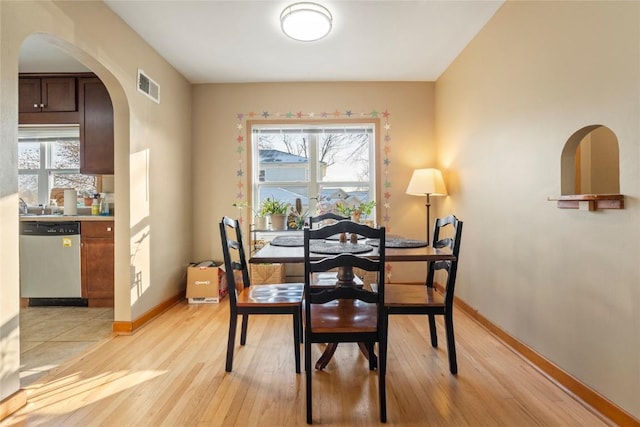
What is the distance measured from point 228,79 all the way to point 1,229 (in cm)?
286

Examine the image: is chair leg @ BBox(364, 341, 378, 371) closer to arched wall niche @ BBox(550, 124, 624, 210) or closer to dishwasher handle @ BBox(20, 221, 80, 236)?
arched wall niche @ BBox(550, 124, 624, 210)

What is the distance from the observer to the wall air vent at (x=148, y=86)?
115 inches

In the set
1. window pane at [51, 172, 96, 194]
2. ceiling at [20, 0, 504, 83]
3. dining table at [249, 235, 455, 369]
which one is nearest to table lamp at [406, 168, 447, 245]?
ceiling at [20, 0, 504, 83]

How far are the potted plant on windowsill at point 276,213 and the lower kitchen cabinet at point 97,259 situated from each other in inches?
62.5

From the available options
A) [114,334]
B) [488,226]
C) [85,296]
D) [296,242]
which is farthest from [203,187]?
[488,226]

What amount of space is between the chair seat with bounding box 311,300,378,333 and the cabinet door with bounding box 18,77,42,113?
11.9 feet

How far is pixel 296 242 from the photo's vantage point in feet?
7.72

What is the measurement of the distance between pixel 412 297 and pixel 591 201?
3.43 ft

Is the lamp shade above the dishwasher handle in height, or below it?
above

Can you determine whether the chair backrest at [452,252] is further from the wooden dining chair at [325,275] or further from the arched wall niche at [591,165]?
the wooden dining chair at [325,275]

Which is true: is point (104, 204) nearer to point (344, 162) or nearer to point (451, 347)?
point (344, 162)

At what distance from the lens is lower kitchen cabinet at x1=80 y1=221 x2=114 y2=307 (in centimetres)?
337

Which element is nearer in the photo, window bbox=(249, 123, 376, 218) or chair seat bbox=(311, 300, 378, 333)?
chair seat bbox=(311, 300, 378, 333)

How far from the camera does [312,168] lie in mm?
4219
